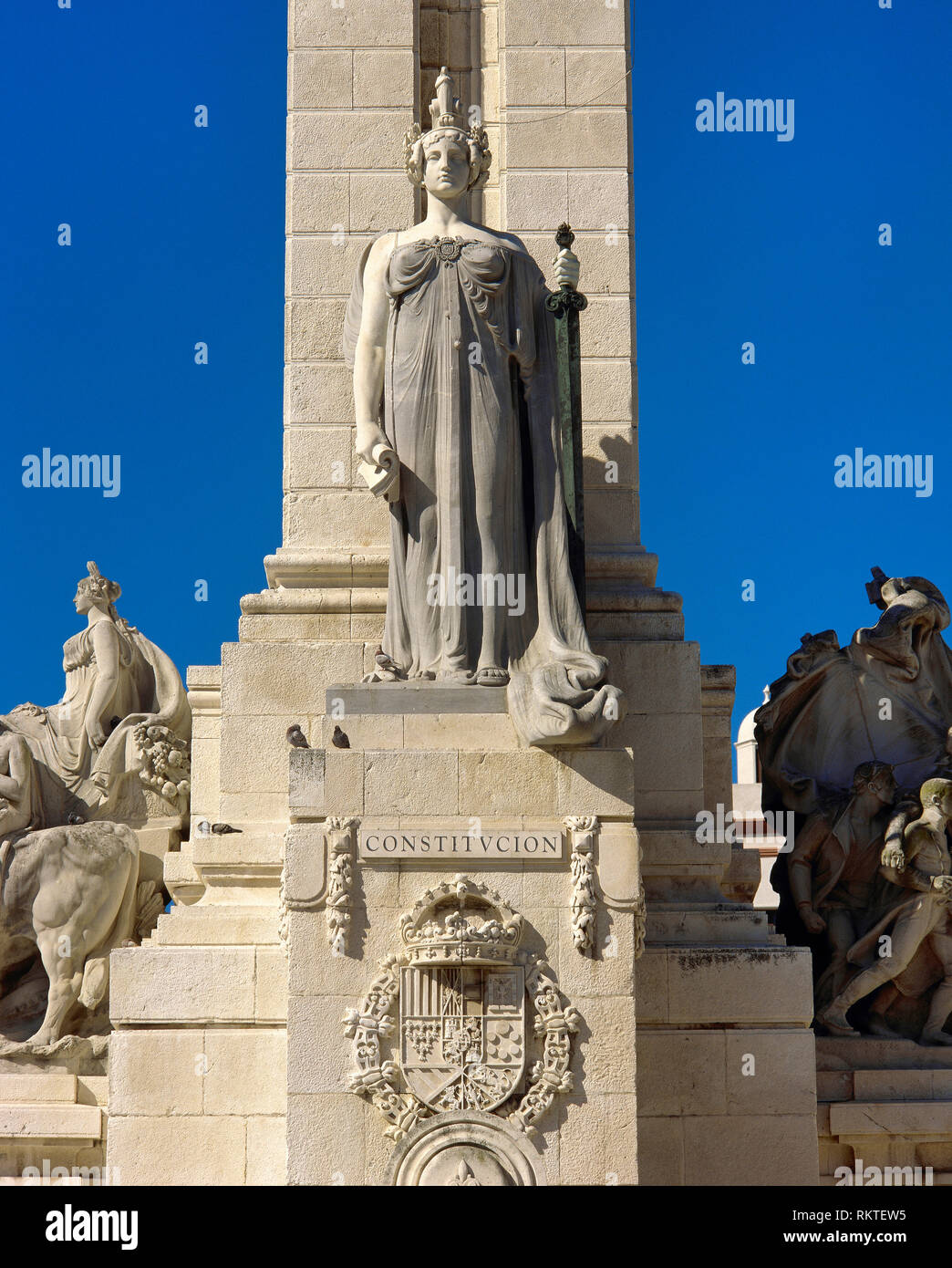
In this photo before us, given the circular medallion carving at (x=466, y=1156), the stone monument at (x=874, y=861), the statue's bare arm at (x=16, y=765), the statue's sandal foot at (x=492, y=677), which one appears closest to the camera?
the circular medallion carving at (x=466, y=1156)

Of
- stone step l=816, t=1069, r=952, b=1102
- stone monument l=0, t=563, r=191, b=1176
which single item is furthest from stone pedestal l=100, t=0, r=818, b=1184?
stone step l=816, t=1069, r=952, b=1102

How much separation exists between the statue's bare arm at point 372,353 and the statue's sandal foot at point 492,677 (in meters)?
1.87

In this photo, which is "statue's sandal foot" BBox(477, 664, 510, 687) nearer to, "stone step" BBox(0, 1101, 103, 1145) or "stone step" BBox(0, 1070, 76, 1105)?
"stone step" BBox(0, 1101, 103, 1145)

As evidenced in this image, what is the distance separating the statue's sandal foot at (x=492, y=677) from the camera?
1380 centimetres

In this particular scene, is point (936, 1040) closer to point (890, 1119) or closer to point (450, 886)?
point (890, 1119)

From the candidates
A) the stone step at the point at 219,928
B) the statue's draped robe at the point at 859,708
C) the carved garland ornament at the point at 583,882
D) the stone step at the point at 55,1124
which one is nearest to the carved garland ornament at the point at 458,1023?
the carved garland ornament at the point at 583,882

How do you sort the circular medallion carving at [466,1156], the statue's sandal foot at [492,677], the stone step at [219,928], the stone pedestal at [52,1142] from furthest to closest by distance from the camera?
the stone pedestal at [52,1142] → the stone step at [219,928] → the statue's sandal foot at [492,677] → the circular medallion carving at [466,1156]

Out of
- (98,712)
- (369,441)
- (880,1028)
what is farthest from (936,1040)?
(98,712)

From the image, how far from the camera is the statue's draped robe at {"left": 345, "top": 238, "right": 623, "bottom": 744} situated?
1421cm

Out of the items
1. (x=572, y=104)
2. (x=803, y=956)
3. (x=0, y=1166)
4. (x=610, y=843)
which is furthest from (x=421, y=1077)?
(x=572, y=104)

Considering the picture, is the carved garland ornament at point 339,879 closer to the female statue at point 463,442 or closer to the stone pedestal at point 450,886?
the stone pedestal at point 450,886

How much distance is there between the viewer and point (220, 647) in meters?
15.7
